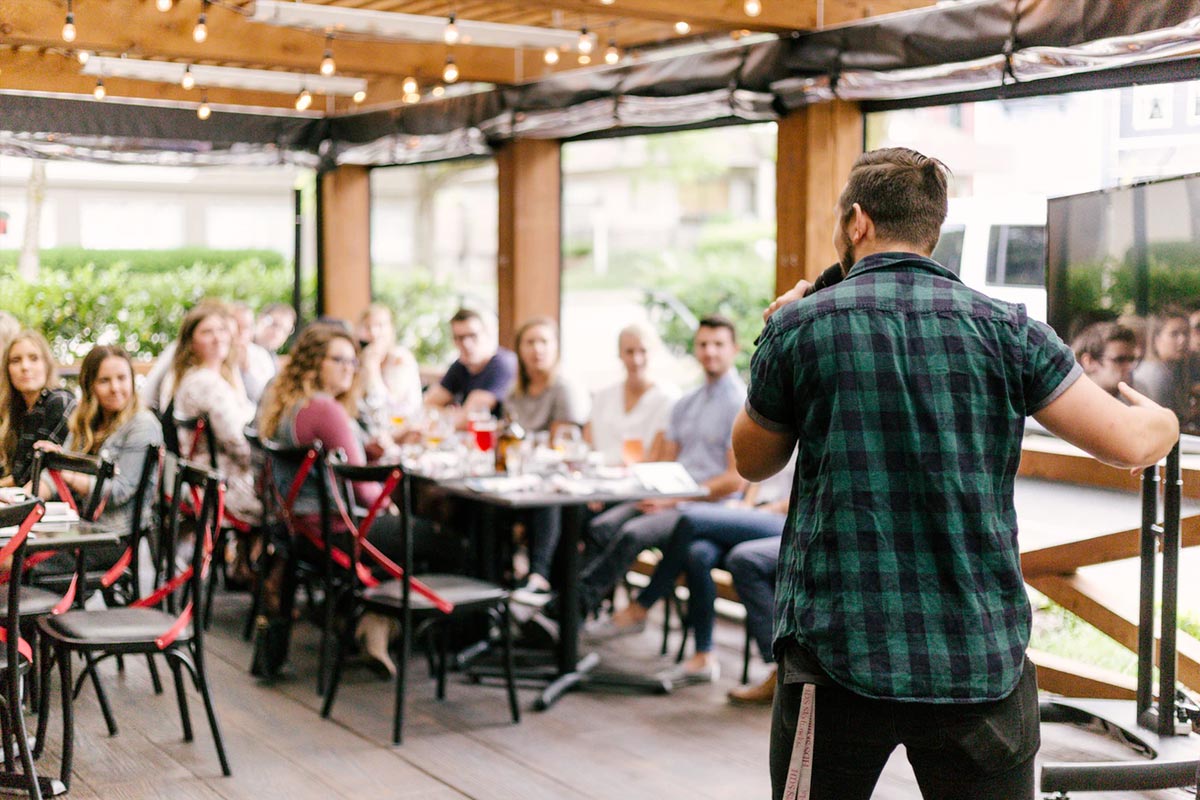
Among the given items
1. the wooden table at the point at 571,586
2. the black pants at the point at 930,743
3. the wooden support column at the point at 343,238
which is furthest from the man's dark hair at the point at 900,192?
the wooden support column at the point at 343,238

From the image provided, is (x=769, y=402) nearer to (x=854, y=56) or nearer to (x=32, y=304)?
(x=854, y=56)

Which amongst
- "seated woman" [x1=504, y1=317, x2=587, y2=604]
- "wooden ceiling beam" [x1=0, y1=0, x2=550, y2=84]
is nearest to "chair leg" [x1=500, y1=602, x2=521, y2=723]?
"seated woman" [x1=504, y1=317, x2=587, y2=604]

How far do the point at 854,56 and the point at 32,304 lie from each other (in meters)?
5.28

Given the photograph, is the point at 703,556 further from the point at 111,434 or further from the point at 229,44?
the point at 229,44

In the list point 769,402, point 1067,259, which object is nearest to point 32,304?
point 1067,259

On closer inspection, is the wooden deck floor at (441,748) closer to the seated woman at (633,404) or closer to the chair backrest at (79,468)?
the chair backrest at (79,468)

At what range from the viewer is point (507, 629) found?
458 centimetres

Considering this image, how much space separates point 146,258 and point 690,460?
192 inches

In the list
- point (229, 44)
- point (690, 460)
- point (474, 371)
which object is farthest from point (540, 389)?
point (229, 44)

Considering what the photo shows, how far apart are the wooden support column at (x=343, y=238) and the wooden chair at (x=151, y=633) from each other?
16.7 ft

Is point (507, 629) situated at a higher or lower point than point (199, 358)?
lower

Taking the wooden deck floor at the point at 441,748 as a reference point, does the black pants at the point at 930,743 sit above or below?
above

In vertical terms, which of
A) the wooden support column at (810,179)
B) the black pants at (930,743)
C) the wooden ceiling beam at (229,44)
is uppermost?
the wooden ceiling beam at (229,44)

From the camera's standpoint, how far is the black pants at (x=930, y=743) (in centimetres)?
186
